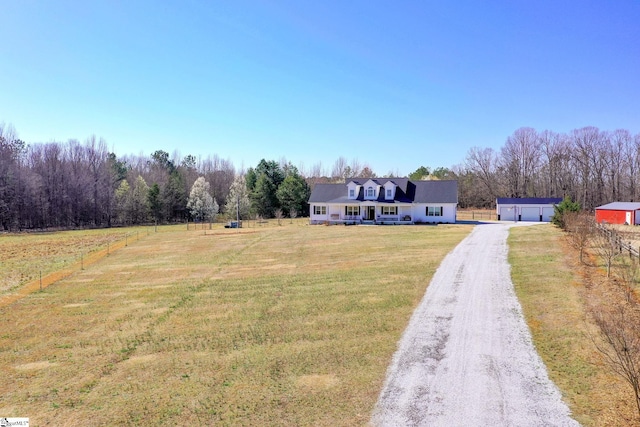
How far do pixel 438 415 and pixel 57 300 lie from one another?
16.4 metres

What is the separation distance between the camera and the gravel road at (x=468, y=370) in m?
7.65

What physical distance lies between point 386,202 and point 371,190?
8.31ft

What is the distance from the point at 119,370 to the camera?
33.8ft

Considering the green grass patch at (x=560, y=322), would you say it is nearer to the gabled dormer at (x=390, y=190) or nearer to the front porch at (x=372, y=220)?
the front porch at (x=372, y=220)

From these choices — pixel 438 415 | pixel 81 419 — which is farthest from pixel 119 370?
pixel 438 415

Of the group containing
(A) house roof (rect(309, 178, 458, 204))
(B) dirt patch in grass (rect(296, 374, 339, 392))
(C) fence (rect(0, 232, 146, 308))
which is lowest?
(B) dirt patch in grass (rect(296, 374, 339, 392))

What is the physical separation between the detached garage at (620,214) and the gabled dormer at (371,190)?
2191 cm

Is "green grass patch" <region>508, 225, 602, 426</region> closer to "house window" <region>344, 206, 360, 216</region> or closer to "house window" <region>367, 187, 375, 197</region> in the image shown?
"house window" <region>367, 187, 375, 197</region>

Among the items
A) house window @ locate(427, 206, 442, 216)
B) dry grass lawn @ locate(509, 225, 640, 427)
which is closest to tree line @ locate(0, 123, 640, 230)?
house window @ locate(427, 206, 442, 216)

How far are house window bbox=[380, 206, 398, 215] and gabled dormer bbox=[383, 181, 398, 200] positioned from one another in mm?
1151

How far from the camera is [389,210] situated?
149 feet

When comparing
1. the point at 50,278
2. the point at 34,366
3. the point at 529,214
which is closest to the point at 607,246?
the point at 34,366

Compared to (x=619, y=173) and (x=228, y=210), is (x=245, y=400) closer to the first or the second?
(x=228, y=210)

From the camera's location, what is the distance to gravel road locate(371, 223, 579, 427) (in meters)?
7.65
